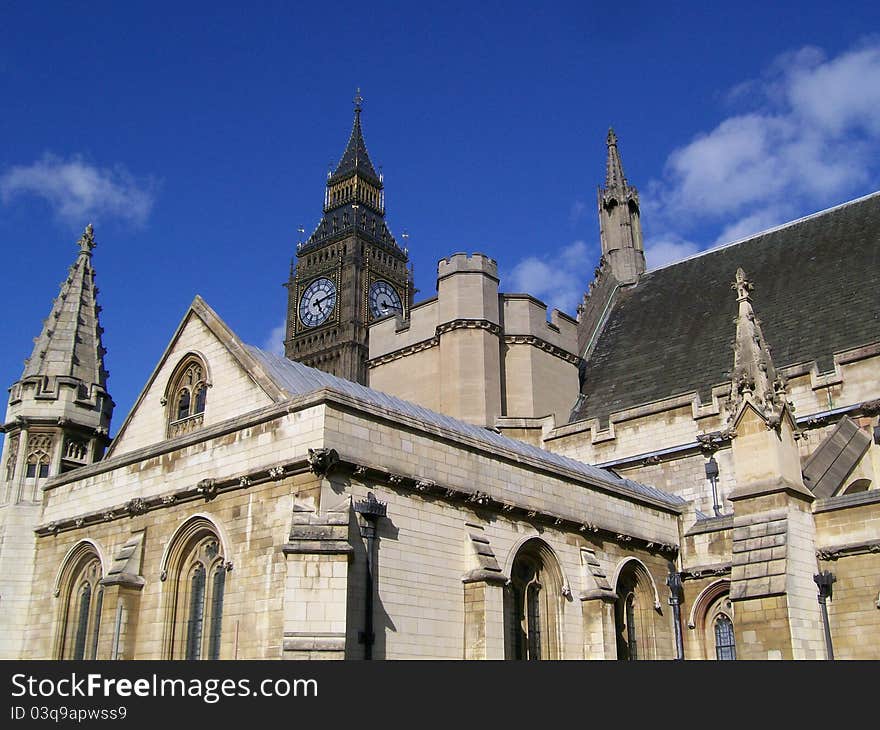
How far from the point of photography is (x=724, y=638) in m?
23.6

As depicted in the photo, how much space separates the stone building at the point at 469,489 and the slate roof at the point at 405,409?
0.17m

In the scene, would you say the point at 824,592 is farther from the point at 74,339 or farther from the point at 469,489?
the point at 74,339

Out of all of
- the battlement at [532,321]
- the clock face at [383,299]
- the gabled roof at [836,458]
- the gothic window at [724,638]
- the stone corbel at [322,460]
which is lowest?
the gothic window at [724,638]

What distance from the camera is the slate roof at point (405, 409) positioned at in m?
21.5

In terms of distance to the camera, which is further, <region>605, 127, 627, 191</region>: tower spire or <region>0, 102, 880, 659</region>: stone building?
<region>605, 127, 627, 191</region>: tower spire

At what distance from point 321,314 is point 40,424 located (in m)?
60.7

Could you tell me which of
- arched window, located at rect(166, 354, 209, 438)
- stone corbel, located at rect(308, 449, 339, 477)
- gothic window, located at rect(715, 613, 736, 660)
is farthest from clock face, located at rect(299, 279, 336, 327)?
stone corbel, located at rect(308, 449, 339, 477)

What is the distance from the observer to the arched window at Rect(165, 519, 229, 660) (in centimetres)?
1928

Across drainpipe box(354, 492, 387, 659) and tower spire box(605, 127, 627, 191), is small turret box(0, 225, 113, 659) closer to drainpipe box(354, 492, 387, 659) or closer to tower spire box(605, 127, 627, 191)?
drainpipe box(354, 492, 387, 659)

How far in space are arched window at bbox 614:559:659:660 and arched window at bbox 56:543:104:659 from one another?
12.5 meters

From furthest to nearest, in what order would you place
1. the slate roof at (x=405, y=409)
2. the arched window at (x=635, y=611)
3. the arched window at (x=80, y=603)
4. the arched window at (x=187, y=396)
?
1. the arched window at (x=635, y=611)
2. the arched window at (x=187, y=396)
3. the arched window at (x=80, y=603)
4. the slate roof at (x=405, y=409)

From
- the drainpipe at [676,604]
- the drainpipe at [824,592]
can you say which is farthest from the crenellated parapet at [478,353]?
the drainpipe at [824,592]

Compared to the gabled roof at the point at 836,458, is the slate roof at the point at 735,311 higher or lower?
higher

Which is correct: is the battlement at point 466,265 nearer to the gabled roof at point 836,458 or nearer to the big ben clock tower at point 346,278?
the gabled roof at point 836,458
